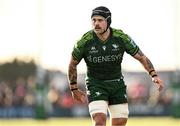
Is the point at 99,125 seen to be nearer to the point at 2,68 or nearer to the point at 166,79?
the point at 166,79

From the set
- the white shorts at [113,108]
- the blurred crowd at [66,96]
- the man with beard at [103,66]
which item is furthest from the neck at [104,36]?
the blurred crowd at [66,96]

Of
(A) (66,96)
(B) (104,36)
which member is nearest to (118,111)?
(B) (104,36)

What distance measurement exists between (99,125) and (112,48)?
4.56ft

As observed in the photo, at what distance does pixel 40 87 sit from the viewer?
4153 centimetres

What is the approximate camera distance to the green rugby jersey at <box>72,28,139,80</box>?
1548 centimetres

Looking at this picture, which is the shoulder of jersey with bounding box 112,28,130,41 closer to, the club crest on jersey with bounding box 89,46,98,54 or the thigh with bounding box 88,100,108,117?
the club crest on jersey with bounding box 89,46,98,54

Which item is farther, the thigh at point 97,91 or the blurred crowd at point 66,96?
the blurred crowd at point 66,96

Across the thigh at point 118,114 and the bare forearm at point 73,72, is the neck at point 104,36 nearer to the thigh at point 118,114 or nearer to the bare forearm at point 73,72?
the bare forearm at point 73,72

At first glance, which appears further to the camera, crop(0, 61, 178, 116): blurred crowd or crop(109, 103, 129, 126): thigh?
crop(0, 61, 178, 116): blurred crowd

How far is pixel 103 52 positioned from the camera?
15539 mm

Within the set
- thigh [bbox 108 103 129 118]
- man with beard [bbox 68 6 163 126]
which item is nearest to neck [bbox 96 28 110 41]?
man with beard [bbox 68 6 163 126]

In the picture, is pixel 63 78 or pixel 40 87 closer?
pixel 40 87

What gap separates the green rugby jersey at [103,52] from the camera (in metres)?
15.5

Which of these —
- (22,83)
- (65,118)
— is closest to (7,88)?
(22,83)
